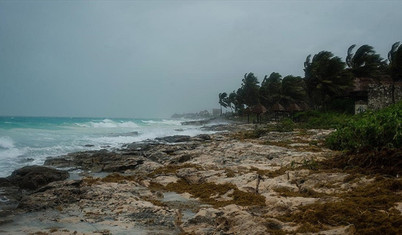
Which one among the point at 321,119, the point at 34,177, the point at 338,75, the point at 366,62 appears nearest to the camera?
the point at 34,177

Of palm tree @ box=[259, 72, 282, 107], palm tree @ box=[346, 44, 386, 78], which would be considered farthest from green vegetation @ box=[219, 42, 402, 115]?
palm tree @ box=[259, 72, 282, 107]

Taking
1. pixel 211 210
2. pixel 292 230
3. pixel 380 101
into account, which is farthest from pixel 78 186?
pixel 380 101

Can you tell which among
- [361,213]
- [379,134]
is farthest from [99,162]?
[361,213]

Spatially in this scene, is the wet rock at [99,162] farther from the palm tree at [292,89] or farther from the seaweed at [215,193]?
the palm tree at [292,89]

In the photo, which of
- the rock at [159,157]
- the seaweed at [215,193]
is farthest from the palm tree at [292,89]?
the seaweed at [215,193]

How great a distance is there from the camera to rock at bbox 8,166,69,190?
915 cm

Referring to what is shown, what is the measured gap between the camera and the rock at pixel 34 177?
30.0 ft

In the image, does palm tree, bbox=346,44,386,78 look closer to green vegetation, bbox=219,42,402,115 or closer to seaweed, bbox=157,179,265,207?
green vegetation, bbox=219,42,402,115

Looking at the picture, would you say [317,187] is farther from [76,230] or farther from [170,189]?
[76,230]

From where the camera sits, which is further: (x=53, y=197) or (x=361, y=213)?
(x=53, y=197)

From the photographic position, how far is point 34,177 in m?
9.45

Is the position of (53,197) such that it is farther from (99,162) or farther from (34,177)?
(99,162)

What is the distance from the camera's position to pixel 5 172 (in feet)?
37.9

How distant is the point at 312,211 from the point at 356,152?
4195 millimetres
